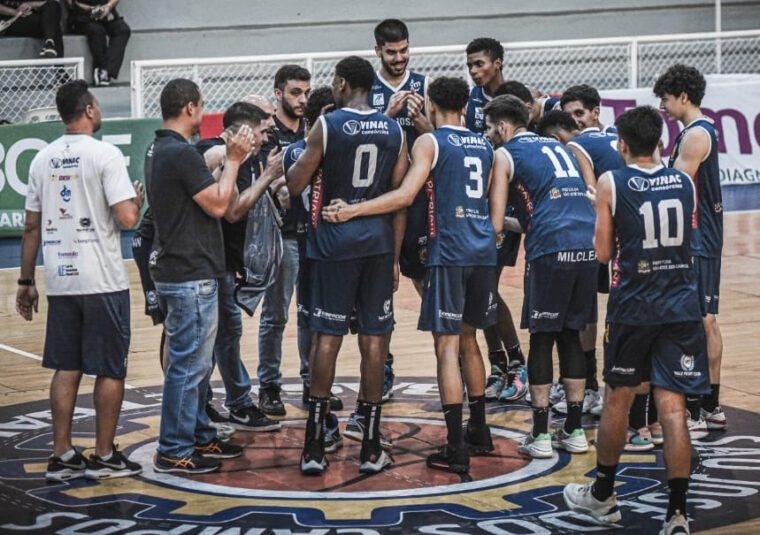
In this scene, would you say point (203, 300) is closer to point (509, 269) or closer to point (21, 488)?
point (21, 488)

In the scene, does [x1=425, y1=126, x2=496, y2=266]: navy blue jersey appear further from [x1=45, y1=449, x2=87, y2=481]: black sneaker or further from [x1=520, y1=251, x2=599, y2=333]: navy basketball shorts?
[x1=45, y1=449, x2=87, y2=481]: black sneaker

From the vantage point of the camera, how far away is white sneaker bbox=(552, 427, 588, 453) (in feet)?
23.6

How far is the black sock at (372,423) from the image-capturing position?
6.88 meters

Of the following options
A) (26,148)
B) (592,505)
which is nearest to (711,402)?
(592,505)

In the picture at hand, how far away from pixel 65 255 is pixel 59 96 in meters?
0.82

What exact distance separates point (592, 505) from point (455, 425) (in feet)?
3.41

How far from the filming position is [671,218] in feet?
19.2

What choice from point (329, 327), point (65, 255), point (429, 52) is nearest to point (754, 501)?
point (329, 327)

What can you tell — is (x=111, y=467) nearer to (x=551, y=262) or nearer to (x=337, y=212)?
(x=337, y=212)

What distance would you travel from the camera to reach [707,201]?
7465 mm

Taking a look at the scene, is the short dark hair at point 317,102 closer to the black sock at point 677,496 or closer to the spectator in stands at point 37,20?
the black sock at point 677,496

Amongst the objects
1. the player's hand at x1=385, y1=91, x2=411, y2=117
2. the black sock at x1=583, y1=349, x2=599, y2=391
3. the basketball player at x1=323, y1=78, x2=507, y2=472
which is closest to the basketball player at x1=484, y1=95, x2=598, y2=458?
the basketball player at x1=323, y1=78, x2=507, y2=472

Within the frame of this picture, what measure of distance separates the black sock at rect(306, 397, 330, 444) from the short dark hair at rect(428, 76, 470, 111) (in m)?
1.69

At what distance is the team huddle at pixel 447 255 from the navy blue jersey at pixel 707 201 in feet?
0.04
